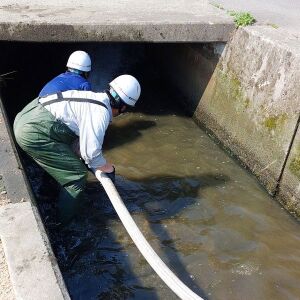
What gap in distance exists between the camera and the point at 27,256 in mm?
3537

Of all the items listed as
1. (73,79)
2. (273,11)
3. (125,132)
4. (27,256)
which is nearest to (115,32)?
(73,79)

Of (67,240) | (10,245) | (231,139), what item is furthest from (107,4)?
(10,245)

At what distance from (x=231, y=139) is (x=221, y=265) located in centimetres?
286

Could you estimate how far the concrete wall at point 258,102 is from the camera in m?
6.38

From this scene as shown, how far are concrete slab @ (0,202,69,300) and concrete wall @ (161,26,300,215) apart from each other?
386 cm

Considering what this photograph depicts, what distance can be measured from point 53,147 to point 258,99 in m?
3.41

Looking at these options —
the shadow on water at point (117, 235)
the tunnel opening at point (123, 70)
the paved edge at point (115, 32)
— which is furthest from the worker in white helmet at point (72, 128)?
the paved edge at point (115, 32)

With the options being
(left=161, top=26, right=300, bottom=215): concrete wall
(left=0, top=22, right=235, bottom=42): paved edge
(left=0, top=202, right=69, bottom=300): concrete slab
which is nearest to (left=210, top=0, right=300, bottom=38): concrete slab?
(left=161, top=26, right=300, bottom=215): concrete wall

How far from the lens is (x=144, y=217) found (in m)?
6.11

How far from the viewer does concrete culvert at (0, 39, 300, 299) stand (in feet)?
16.9

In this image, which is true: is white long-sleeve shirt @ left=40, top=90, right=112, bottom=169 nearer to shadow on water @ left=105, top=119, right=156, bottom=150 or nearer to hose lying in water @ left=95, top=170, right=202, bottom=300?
hose lying in water @ left=95, top=170, right=202, bottom=300

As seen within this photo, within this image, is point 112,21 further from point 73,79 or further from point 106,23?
point 73,79

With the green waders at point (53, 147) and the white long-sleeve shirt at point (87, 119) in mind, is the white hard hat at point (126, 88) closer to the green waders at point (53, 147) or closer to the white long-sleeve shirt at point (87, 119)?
the white long-sleeve shirt at point (87, 119)

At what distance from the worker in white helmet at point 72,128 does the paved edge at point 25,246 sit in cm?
77
